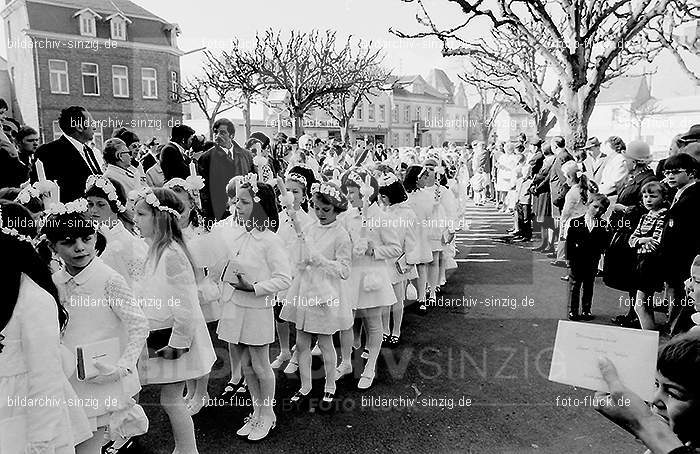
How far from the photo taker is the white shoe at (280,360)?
17.3 feet

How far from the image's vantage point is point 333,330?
4.34 metres

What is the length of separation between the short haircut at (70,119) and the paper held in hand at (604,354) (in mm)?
5083

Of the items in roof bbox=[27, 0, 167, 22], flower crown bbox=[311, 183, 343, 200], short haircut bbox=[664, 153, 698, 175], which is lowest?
flower crown bbox=[311, 183, 343, 200]

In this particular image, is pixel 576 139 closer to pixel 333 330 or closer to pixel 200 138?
pixel 200 138

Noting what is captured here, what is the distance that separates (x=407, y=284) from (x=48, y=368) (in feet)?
17.4

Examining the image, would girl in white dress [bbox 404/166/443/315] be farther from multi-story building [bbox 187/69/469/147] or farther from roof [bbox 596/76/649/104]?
roof [bbox 596/76/649/104]

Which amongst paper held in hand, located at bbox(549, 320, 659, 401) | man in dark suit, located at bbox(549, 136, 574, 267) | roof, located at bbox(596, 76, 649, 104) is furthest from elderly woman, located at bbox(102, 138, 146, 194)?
roof, located at bbox(596, 76, 649, 104)

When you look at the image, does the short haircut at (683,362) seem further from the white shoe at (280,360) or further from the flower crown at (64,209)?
the white shoe at (280,360)

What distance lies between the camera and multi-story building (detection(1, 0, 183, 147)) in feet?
88.7

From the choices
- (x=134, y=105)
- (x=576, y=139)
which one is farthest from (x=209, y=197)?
(x=134, y=105)

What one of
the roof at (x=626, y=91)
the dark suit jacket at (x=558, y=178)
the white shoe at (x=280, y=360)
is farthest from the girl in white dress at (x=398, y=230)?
the roof at (x=626, y=91)

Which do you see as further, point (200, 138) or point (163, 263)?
point (200, 138)

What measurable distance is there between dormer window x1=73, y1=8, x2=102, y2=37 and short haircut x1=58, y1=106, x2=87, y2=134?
27507mm

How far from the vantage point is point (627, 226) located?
6234 mm
